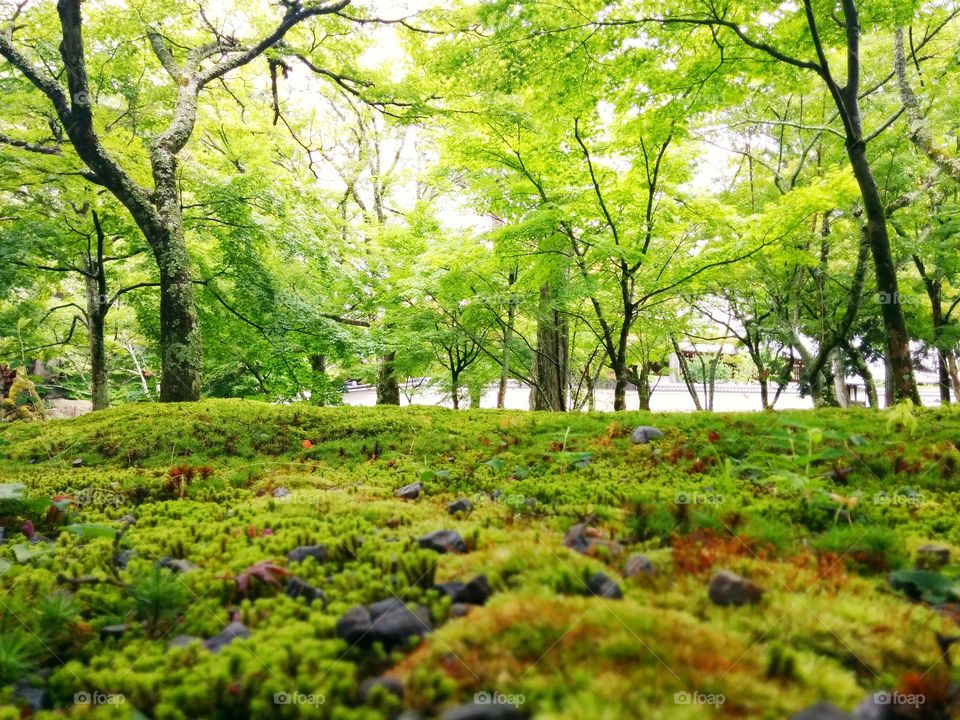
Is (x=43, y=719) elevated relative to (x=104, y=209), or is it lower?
lower

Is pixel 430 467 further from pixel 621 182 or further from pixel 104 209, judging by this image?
pixel 104 209

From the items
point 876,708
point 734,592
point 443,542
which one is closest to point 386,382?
point 443,542

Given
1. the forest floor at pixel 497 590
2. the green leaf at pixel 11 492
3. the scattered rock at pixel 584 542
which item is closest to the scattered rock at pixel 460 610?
the forest floor at pixel 497 590

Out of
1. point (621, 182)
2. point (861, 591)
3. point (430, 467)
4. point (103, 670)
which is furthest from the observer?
point (621, 182)

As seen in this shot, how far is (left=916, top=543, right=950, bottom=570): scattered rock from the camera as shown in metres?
2.03

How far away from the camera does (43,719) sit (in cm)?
118

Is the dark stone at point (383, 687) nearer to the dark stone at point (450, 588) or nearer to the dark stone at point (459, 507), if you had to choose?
the dark stone at point (450, 588)

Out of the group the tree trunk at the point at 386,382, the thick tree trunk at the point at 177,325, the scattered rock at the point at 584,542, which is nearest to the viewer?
the scattered rock at the point at 584,542

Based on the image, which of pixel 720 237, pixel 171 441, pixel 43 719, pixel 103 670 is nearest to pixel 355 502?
pixel 103 670

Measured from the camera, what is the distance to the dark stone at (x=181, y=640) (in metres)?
1.49

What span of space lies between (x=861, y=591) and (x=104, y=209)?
43.6 ft

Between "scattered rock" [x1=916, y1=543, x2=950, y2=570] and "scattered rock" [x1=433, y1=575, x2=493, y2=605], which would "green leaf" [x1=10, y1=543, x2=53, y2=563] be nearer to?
"scattered rock" [x1=433, y1=575, x2=493, y2=605]

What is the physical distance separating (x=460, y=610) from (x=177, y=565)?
135 cm

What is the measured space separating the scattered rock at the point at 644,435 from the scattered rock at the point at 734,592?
8.89 ft
